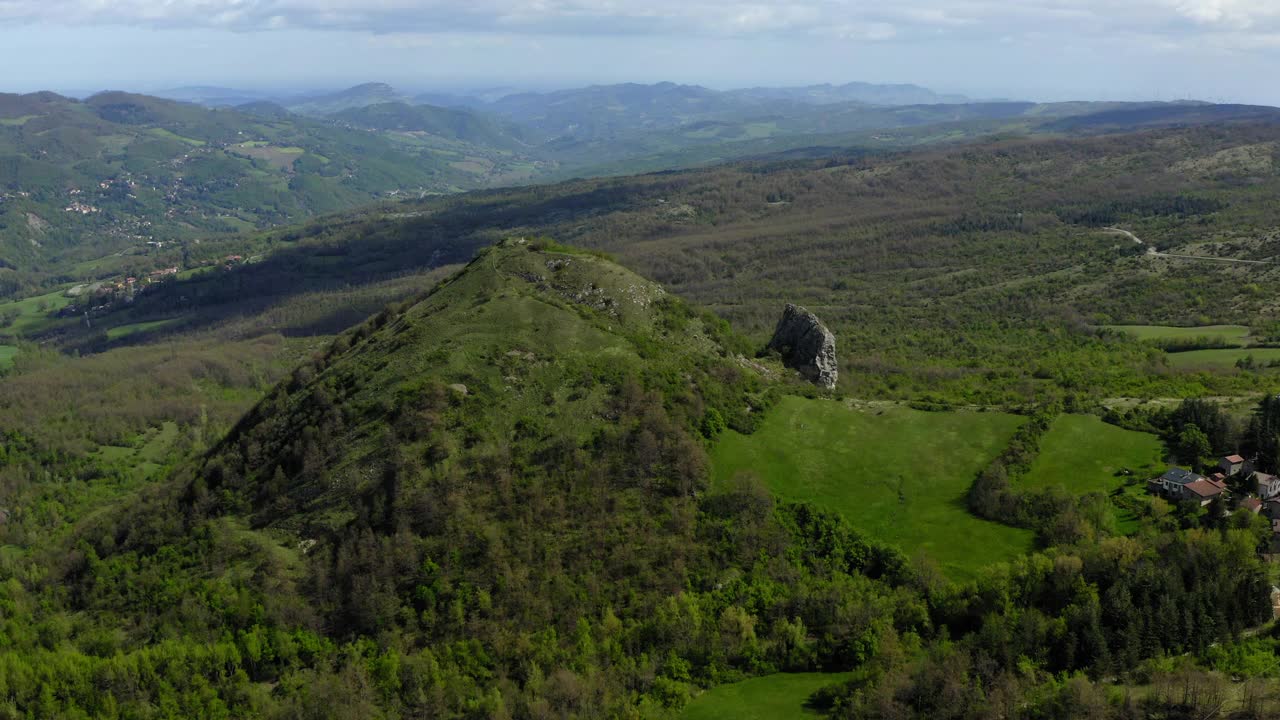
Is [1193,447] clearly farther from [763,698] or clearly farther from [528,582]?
[528,582]

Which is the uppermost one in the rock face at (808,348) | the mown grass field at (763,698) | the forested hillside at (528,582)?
the rock face at (808,348)

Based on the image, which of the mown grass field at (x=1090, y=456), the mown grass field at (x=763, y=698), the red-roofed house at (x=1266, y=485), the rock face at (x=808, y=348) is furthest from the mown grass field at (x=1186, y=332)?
the mown grass field at (x=763, y=698)

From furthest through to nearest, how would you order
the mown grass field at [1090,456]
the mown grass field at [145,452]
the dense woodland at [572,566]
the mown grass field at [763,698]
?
the mown grass field at [145,452] → the mown grass field at [1090,456] → the mown grass field at [763,698] → the dense woodland at [572,566]

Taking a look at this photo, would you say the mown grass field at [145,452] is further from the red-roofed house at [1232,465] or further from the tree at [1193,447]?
the red-roofed house at [1232,465]

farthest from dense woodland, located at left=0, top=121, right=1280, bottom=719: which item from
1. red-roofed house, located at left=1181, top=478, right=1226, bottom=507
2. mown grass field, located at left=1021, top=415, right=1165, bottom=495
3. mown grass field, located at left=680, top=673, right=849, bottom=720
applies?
red-roofed house, located at left=1181, top=478, right=1226, bottom=507

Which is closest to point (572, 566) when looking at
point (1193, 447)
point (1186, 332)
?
point (1193, 447)

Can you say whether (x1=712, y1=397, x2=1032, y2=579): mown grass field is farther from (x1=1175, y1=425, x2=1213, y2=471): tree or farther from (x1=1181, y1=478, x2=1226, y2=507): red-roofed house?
(x1=1175, y1=425, x2=1213, y2=471): tree

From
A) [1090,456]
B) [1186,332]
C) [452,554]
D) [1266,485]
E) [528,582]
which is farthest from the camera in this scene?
[1186,332]
